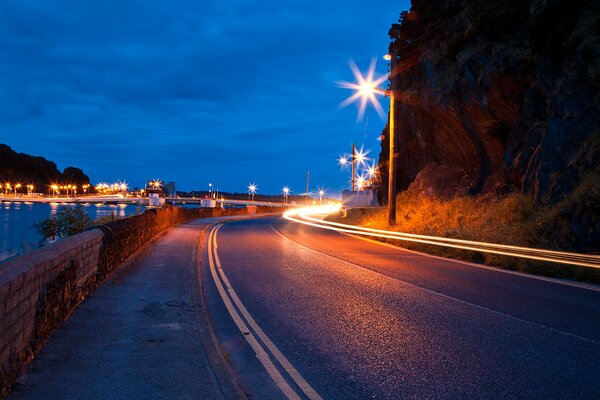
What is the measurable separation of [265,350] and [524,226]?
40.8ft

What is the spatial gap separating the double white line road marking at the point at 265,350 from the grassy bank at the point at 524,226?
24.9ft

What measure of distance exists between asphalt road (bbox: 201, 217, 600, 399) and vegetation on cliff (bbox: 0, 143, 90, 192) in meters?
180

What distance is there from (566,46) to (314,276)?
13886mm

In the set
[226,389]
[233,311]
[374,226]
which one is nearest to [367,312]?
[233,311]

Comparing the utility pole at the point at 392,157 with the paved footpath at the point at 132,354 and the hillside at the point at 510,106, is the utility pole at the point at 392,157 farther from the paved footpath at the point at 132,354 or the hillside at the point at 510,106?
the paved footpath at the point at 132,354

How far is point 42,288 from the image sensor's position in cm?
598

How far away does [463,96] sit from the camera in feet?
84.4

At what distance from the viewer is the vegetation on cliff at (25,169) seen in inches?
6594

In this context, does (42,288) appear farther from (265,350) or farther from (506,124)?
(506,124)

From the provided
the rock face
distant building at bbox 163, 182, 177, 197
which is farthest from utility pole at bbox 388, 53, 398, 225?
distant building at bbox 163, 182, 177, 197

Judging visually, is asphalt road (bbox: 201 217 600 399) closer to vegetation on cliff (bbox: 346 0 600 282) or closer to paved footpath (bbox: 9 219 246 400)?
paved footpath (bbox: 9 219 246 400)

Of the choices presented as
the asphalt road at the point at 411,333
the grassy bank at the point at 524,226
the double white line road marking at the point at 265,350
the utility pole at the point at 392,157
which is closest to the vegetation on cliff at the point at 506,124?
the grassy bank at the point at 524,226

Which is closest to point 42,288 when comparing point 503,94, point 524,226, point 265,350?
point 265,350

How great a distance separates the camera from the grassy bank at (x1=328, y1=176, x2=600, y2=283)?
13.1 m
